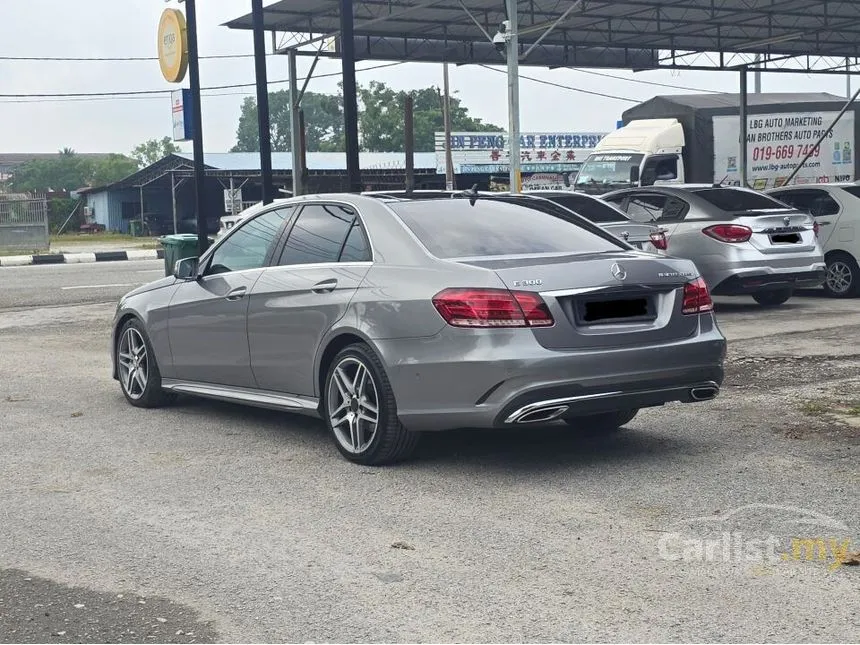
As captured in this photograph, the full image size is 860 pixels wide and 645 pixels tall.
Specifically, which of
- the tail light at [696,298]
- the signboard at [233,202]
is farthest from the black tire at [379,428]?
the signboard at [233,202]

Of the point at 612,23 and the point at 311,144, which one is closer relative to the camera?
the point at 612,23

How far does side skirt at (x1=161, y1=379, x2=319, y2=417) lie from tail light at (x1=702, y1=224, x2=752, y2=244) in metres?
7.77

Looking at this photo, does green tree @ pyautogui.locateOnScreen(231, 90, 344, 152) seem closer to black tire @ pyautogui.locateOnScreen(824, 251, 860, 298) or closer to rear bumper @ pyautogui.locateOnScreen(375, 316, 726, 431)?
black tire @ pyautogui.locateOnScreen(824, 251, 860, 298)

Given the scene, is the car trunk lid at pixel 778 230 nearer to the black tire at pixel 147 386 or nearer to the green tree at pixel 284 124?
the black tire at pixel 147 386

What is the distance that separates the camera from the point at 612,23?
29.9 m

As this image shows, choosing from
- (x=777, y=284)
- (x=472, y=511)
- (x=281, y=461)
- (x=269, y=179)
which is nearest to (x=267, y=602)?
(x=472, y=511)

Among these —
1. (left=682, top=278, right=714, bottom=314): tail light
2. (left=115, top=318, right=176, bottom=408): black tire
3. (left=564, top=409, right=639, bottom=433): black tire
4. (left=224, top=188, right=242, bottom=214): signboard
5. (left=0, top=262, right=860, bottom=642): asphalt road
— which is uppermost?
(left=224, top=188, right=242, bottom=214): signboard

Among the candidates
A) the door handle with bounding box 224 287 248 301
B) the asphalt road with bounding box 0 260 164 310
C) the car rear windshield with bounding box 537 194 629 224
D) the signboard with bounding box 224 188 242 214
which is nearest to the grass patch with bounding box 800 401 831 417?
the door handle with bounding box 224 287 248 301

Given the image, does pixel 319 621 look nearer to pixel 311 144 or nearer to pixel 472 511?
pixel 472 511

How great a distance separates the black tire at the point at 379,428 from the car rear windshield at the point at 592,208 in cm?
726

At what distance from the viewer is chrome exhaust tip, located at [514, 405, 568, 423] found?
6.34m

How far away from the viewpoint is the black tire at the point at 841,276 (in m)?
16.3

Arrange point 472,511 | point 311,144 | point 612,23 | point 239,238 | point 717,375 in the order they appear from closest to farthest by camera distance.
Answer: point 472,511
point 717,375
point 239,238
point 612,23
point 311,144

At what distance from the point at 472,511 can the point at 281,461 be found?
1.64m
